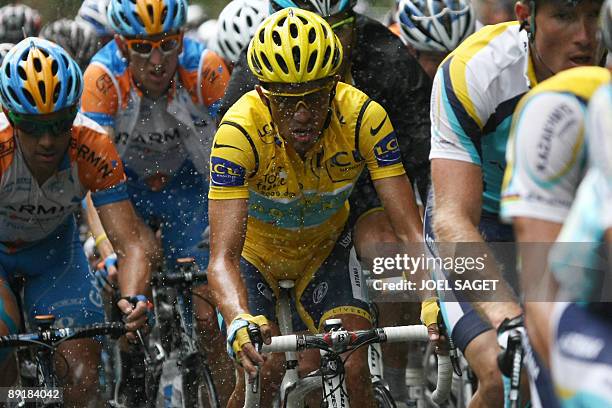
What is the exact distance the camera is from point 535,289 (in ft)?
12.2

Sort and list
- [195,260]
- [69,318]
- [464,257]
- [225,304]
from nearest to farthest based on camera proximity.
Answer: [464,257], [225,304], [69,318], [195,260]

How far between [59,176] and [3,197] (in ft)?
Answer: 1.02

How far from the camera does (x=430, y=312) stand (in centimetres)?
592

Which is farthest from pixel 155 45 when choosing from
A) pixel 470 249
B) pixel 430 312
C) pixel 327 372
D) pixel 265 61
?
pixel 470 249

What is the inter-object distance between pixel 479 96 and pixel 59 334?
2.62 m

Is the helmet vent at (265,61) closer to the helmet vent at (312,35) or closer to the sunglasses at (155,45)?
the helmet vent at (312,35)

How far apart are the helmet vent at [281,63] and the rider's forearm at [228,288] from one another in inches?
35.5

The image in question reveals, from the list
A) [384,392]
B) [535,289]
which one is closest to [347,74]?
[384,392]

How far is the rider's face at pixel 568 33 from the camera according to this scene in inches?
195

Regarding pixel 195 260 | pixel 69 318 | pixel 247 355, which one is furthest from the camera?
pixel 195 260

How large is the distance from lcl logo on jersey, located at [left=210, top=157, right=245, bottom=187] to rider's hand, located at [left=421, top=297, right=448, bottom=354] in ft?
3.28

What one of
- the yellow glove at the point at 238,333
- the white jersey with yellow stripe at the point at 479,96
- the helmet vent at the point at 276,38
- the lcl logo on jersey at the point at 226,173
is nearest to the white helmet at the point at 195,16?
the helmet vent at the point at 276,38

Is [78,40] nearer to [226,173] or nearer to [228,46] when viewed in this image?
[228,46]

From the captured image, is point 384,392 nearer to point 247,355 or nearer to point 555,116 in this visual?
point 247,355
